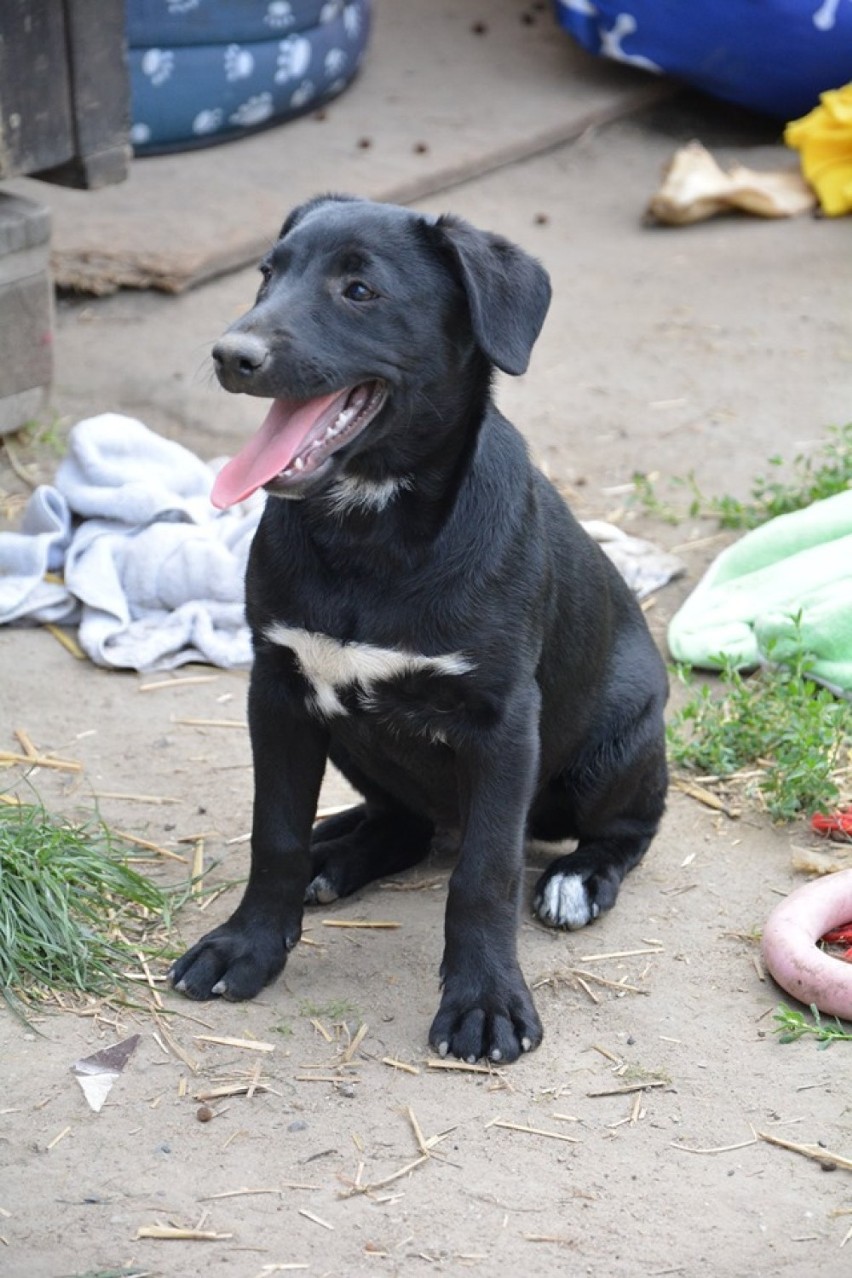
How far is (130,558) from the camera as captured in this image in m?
5.22

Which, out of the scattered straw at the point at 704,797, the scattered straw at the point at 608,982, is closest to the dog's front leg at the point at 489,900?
the scattered straw at the point at 608,982

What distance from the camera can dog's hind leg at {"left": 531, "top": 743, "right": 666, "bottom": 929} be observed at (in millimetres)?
3836

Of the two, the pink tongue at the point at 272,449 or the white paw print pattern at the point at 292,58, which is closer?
the pink tongue at the point at 272,449

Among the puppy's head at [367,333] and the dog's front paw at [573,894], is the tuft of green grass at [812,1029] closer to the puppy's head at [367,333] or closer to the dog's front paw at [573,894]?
the dog's front paw at [573,894]

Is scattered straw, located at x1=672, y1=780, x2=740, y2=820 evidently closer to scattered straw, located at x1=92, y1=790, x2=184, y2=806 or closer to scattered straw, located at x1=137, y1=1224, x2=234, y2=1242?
scattered straw, located at x1=92, y1=790, x2=184, y2=806

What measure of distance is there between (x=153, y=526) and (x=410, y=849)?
169 centimetres

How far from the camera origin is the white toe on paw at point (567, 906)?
3.82 meters

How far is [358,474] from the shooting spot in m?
3.31

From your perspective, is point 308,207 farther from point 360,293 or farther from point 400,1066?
point 400,1066

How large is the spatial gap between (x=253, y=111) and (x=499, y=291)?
567cm

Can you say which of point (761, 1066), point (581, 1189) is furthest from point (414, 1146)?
point (761, 1066)

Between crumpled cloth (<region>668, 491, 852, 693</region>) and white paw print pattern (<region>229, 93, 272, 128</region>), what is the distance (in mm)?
4116

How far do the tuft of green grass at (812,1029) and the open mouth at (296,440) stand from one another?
144cm

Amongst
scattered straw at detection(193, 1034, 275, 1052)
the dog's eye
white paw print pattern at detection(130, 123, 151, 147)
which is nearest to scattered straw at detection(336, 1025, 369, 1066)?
scattered straw at detection(193, 1034, 275, 1052)
